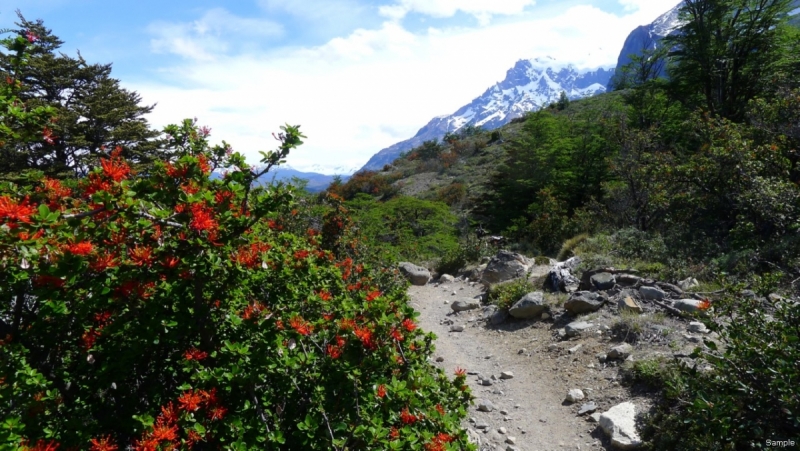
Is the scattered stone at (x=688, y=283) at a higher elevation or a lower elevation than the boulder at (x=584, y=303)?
higher

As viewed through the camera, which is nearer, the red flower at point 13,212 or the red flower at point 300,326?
the red flower at point 13,212

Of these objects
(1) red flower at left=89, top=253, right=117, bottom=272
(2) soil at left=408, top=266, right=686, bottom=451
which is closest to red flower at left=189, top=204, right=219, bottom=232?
(1) red flower at left=89, top=253, right=117, bottom=272

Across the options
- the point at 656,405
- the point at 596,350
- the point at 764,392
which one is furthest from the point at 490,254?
the point at 764,392

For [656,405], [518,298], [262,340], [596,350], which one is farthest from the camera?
[518,298]

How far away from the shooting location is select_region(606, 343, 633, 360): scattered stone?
613 centimetres

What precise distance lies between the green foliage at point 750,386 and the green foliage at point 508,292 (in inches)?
198

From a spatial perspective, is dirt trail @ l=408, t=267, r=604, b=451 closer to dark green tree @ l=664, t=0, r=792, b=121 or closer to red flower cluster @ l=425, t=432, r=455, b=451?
red flower cluster @ l=425, t=432, r=455, b=451

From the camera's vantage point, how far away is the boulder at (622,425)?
464 centimetres

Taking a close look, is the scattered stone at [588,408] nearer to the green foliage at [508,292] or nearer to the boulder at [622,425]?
the boulder at [622,425]

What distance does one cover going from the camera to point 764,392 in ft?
11.4

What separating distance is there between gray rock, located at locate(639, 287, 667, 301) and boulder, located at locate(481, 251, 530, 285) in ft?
11.7

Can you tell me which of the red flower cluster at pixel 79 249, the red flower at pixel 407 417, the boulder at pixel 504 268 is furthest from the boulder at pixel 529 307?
the red flower cluster at pixel 79 249

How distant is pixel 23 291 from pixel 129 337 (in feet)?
2.10

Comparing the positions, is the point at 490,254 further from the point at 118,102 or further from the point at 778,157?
the point at 118,102
